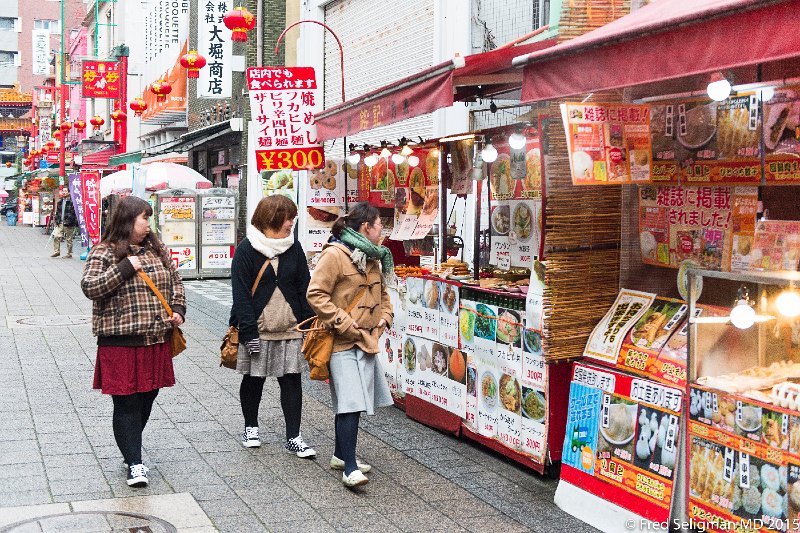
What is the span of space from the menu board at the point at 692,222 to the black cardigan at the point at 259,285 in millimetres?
2403

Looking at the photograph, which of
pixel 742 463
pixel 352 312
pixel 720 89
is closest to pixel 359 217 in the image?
pixel 352 312

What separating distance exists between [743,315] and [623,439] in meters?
1.08

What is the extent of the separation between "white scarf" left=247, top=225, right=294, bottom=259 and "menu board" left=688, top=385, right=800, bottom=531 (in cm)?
308

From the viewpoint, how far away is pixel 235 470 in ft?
22.2

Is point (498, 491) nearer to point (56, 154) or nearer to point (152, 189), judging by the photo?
point (152, 189)

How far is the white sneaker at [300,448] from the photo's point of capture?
23.1 feet

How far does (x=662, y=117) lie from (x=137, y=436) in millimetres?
3933

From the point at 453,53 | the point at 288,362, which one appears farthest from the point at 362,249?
the point at 453,53

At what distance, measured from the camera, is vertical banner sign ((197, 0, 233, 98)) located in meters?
25.0

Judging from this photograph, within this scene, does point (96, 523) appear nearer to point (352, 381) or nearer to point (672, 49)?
point (352, 381)

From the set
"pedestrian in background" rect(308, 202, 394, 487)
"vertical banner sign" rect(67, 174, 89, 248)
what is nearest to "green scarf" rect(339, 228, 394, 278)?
"pedestrian in background" rect(308, 202, 394, 487)

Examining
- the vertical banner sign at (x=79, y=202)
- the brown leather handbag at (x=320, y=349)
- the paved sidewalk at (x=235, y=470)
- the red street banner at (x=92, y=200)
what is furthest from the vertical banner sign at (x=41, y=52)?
the brown leather handbag at (x=320, y=349)

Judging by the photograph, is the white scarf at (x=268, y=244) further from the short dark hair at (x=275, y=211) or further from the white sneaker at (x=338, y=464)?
the white sneaker at (x=338, y=464)

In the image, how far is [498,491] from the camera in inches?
250
